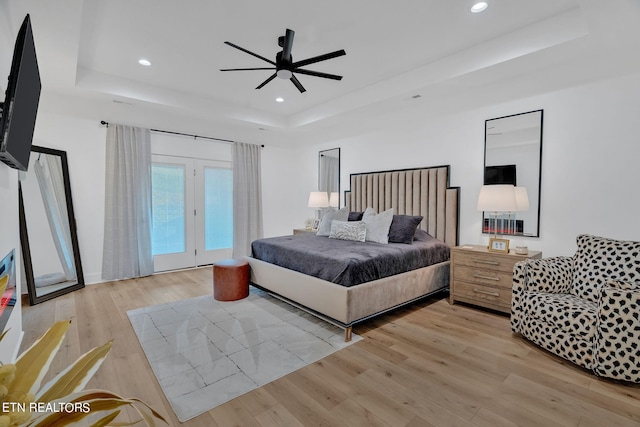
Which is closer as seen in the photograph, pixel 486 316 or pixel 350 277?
pixel 350 277

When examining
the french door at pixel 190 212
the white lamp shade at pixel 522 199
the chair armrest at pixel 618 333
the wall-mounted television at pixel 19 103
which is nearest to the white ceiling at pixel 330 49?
the wall-mounted television at pixel 19 103

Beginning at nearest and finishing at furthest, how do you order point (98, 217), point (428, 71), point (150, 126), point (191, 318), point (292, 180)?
1. point (191, 318)
2. point (428, 71)
3. point (98, 217)
4. point (150, 126)
5. point (292, 180)

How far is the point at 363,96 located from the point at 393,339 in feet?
10.1

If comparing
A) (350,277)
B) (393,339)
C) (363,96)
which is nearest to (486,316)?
(393,339)

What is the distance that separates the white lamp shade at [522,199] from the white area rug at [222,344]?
87.9 inches

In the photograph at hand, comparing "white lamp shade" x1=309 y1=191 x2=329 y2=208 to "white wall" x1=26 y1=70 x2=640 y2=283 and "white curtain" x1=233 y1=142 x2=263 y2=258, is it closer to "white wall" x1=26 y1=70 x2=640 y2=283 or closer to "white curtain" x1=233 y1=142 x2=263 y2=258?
"white wall" x1=26 y1=70 x2=640 y2=283

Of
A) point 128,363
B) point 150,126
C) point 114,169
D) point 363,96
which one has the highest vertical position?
point 363,96

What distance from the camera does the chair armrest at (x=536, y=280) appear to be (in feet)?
8.71

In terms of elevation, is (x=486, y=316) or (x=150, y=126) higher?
(x=150, y=126)

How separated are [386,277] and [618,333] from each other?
168 centimetres

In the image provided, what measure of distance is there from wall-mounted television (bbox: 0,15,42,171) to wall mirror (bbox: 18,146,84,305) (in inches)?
80.6

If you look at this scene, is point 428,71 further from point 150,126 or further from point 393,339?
point 150,126

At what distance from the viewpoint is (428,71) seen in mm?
3379

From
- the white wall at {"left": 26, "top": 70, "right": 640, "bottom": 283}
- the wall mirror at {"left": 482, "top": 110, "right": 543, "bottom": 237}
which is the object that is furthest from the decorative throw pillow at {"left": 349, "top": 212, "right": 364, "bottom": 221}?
the wall mirror at {"left": 482, "top": 110, "right": 543, "bottom": 237}
